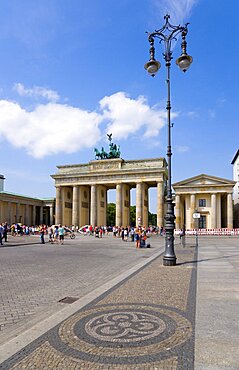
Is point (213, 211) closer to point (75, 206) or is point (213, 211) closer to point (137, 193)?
point (137, 193)

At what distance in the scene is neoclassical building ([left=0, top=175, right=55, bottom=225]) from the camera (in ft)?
241

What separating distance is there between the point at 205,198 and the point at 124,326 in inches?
2241

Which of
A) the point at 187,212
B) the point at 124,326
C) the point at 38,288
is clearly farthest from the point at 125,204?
the point at 124,326

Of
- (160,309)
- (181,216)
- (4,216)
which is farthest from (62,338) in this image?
(4,216)

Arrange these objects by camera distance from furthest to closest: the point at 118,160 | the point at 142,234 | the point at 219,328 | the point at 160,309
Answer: the point at 118,160
the point at 142,234
the point at 160,309
the point at 219,328

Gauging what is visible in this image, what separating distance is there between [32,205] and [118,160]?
31.5 metres

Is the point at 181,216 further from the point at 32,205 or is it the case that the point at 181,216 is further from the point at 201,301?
the point at 201,301

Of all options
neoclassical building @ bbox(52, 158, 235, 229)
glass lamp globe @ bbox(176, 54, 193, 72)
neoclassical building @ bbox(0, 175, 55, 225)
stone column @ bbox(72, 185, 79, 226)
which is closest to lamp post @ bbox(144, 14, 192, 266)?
glass lamp globe @ bbox(176, 54, 193, 72)

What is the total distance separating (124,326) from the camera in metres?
4.94

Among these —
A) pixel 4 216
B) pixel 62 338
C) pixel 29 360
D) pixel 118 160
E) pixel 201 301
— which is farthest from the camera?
pixel 4 216

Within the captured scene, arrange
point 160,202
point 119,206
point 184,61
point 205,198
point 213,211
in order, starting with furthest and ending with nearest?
point 119,206
point 160,202
point 205,198
point 213,211
point 184,61

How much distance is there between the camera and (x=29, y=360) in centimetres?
373

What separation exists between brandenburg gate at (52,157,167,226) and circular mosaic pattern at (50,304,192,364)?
179ft

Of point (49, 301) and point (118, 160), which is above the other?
point (118, 160)
